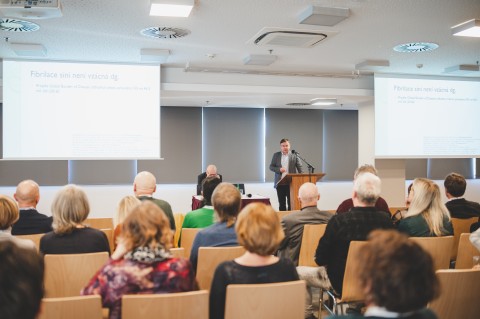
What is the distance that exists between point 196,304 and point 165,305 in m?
0.13

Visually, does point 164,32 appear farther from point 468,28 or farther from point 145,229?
point 145,229

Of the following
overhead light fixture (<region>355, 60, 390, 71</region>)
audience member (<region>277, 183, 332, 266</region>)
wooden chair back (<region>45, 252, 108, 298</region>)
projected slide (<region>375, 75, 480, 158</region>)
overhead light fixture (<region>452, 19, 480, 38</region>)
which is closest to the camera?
wooden chair back (<region>45, 252, 108, 298</region>)

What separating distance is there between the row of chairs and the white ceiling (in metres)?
2.92

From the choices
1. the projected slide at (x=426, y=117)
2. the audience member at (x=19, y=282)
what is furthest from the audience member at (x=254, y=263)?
the projected slide at (x=426, y=117)

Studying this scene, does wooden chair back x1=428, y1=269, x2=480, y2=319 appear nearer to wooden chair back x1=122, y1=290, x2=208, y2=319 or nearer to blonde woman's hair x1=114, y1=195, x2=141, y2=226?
wooden chair back x1=122, y1=290, x2=208, y2=319

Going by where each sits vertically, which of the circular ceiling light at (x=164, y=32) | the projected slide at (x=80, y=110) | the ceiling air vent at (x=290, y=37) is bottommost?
the projected slide at (x=80, y=110)

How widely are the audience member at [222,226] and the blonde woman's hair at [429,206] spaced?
1455 millimetres

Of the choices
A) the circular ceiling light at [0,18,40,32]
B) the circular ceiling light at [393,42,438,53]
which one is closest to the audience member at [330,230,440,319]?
the circular ceiling light at [0,18,40,32]

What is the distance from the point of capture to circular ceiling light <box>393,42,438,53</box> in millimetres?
5700

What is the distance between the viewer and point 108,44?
5.61m

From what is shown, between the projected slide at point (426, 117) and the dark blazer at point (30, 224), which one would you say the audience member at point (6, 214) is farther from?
the projected slide at point (426, 117)

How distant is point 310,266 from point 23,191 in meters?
2.29

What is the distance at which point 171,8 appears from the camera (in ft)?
13.5

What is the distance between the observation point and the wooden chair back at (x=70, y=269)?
2520 mm
